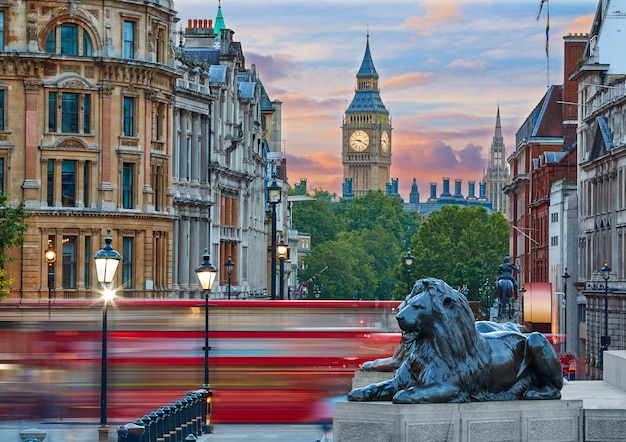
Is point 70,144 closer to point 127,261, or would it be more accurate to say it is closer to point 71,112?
point 71,112

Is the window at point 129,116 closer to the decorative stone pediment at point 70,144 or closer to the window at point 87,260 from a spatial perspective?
the decorative stone pediment at point 70,144

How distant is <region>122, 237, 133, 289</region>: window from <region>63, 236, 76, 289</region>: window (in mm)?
2562

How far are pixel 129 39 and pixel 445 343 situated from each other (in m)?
58.9

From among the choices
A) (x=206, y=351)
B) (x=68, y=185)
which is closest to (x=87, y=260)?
(x=68, y=185)

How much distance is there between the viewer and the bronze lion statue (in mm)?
17766

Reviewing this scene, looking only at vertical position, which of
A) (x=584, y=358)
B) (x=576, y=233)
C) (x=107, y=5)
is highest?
(x=107, y=5)

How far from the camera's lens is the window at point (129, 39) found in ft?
246

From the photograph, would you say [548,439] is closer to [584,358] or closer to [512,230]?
[584,358]

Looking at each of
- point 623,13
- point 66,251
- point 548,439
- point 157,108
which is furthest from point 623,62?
point 548,439

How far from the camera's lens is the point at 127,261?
246ft

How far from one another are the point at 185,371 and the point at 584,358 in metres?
63.2

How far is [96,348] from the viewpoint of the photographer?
40438mm

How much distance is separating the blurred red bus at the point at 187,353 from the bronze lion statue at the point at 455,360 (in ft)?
69.4

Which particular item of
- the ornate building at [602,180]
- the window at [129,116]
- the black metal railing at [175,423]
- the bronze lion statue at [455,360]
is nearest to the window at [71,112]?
the window at [129,116]
